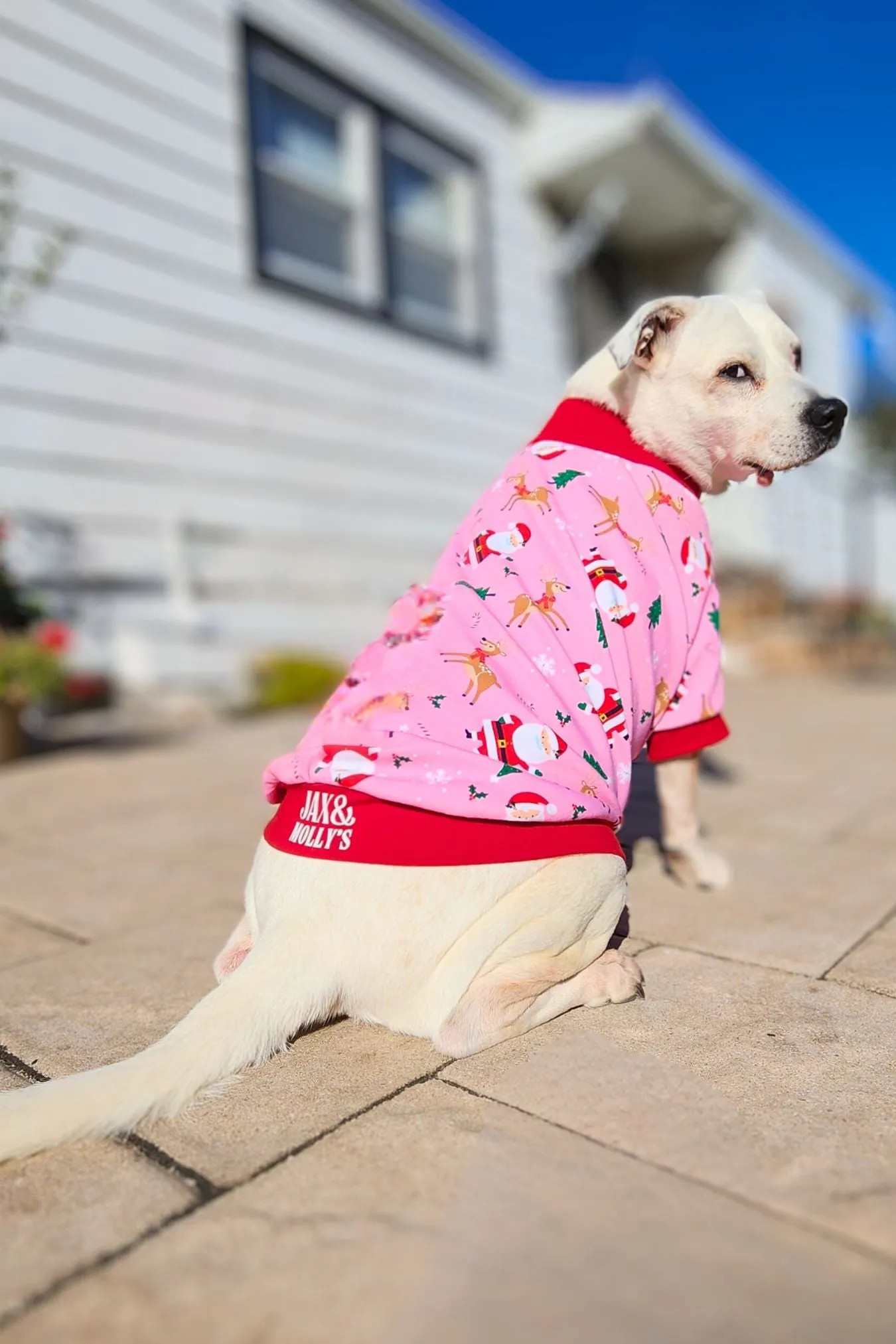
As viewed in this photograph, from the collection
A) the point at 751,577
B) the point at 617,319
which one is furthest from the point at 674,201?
the point at 751,577

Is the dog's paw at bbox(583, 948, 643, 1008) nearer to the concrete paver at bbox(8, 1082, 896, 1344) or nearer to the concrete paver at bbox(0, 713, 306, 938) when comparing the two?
the concrete paver at bbox(8, 1082, 896, 1344)

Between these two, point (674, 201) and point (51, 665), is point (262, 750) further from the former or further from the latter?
point (674, 201)

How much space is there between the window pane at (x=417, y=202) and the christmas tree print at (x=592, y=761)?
759cm

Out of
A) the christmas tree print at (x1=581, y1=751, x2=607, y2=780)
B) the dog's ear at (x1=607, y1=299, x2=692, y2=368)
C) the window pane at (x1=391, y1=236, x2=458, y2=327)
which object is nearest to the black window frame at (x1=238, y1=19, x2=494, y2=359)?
the window pane at (x1=391, y1=236, x2=458, y2=327)

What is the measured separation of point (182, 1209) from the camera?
4.41 ft

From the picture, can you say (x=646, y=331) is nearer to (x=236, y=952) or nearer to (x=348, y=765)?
(x=348, y=765)

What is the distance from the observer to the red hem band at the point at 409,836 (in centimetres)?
177

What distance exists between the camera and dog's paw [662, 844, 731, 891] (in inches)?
105

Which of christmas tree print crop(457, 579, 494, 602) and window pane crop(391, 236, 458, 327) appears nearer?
christmas tree print crop(457, 579, 494, 602)

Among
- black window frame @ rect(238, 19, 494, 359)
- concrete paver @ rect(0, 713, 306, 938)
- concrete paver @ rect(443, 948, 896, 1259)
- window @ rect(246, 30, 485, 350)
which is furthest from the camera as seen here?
window @ rect(246, 30, 485, 350)

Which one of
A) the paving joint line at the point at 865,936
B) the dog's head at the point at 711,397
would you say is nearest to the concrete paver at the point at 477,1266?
the paving joint line at the point at 865,936

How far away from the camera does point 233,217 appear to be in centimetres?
685

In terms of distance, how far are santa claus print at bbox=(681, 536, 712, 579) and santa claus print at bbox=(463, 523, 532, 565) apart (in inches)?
15.9

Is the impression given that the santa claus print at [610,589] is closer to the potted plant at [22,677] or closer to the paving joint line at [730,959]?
the paving joint line at [730,959]
